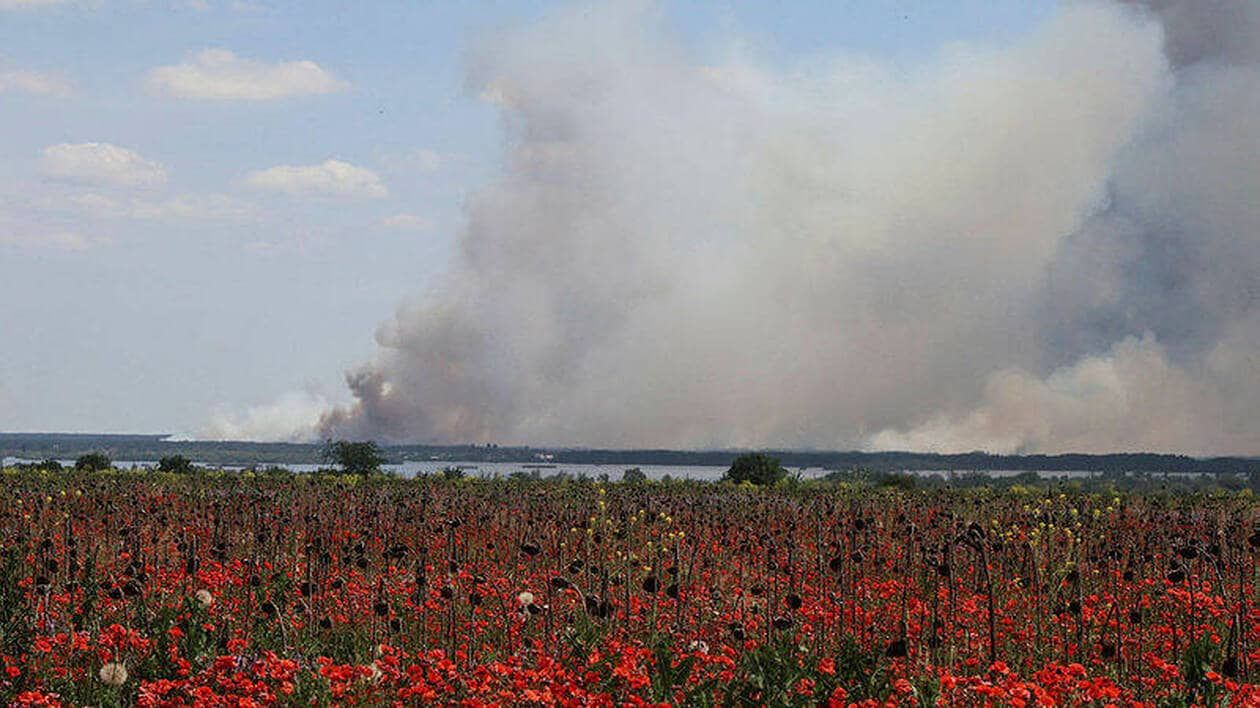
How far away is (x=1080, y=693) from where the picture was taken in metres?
9.13

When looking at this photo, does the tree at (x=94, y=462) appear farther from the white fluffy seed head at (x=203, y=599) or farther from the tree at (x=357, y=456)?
the white fluffy seed head at (x=203, y=599)

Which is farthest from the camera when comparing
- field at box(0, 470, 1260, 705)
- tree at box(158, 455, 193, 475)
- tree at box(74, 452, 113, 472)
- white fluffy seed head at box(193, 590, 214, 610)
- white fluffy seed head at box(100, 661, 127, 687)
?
tree at box(74, 452, 113, 472)

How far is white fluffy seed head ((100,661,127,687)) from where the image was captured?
9273 mm

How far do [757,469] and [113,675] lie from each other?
32586mm

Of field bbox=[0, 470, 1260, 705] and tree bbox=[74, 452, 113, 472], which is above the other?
tree bbox=[74, 452, 113, 472]

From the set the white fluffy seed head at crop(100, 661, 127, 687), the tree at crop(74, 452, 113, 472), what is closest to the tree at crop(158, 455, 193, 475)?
the tree at crop(74, 452, 113, 472)

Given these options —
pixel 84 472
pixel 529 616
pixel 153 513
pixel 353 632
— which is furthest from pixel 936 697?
pixel 84 472

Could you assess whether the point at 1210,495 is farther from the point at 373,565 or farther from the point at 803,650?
the point at 803,650

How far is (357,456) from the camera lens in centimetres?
4638

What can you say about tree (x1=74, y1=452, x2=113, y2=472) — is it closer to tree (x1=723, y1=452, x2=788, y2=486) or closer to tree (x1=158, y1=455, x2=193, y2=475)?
tree (x1=158, y1=455, x2=193, y2=475)

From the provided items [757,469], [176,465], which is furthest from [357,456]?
[757,469]

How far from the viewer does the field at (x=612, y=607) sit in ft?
29.5

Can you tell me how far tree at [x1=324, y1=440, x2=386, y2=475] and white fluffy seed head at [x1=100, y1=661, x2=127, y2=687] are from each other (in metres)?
36.8

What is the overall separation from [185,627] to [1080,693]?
6.81 meters
